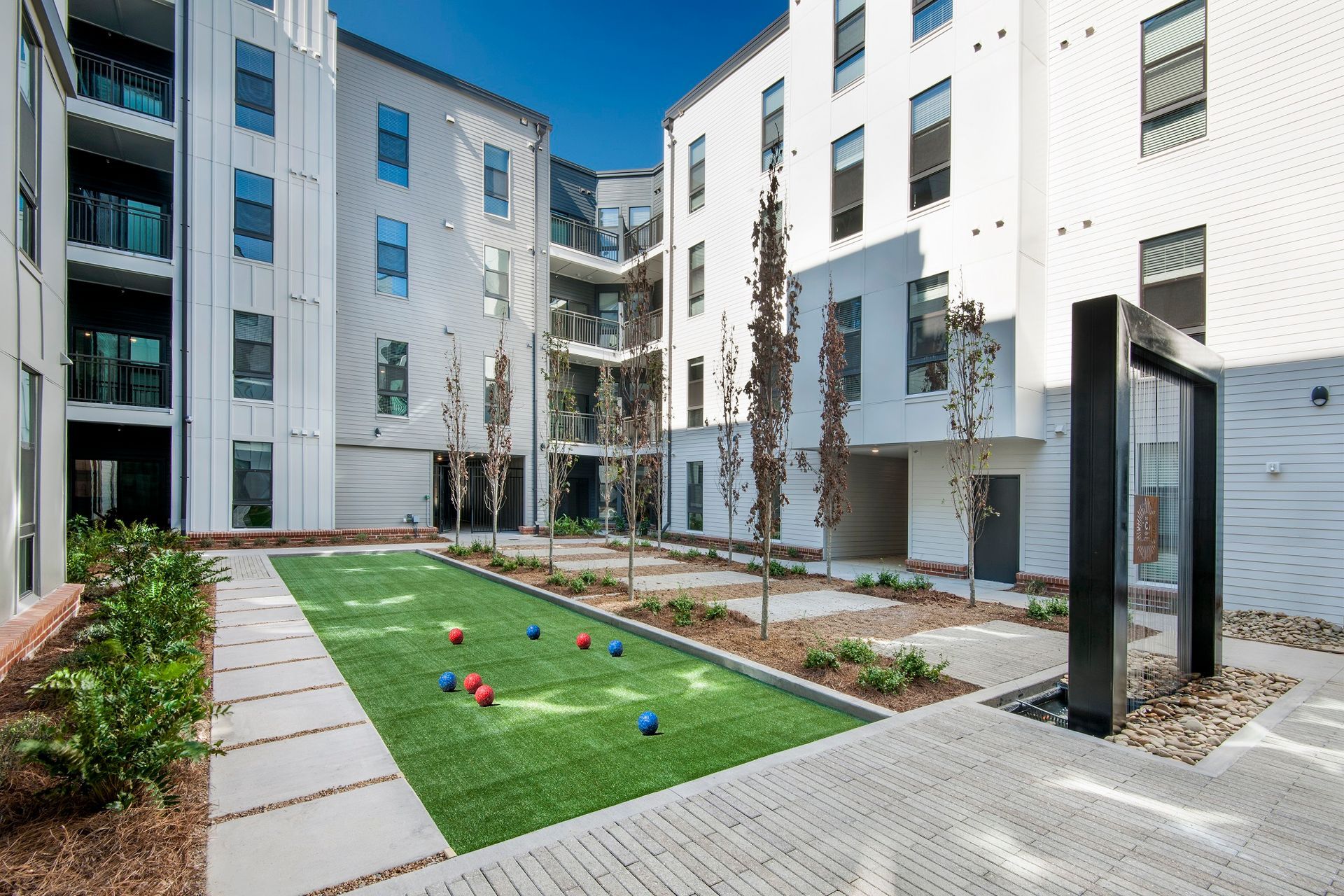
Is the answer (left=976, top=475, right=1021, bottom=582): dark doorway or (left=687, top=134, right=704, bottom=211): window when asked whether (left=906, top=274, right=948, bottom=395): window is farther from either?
(left=687, top=134, right=704, bottom=211): window

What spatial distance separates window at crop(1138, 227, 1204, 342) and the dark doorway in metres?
3.51

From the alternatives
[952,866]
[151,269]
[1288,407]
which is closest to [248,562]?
[151,269]

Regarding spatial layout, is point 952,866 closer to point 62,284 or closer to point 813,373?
point 62,284

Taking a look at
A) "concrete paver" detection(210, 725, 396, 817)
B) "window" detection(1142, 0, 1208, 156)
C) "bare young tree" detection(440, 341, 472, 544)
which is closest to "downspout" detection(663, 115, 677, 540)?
"bare young tree" detection(440, 341, 472, 544)

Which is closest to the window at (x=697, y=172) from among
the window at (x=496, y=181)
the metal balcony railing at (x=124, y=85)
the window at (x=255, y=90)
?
the window at (x=496, y=181)

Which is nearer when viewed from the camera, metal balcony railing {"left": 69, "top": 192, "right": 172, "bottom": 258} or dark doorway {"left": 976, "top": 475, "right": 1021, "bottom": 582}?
dark doorway {"left": 976, "top": 475, "right": 1021, "bottom": 582}

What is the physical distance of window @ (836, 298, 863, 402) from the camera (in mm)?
13422

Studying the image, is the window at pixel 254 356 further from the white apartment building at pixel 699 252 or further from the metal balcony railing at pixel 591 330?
the metal balcony railing at pixel 591 330

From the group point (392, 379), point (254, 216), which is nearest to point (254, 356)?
point (254, 216)

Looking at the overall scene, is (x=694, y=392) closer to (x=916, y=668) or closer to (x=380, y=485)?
(x=380, y=485)

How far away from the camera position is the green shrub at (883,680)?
5367 mm

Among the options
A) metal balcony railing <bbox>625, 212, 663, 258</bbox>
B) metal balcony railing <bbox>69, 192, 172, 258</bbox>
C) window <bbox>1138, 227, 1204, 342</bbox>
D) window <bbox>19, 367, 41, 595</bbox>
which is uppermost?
metal balcony railing <bbox>625, 212, 663, 258</bbox>

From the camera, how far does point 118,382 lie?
15625 millimetres

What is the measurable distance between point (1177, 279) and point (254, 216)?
19298mm
